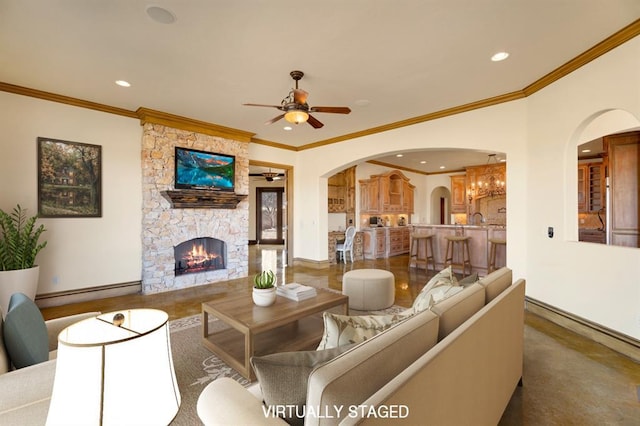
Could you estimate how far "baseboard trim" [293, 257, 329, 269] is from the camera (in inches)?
268

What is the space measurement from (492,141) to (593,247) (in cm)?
192

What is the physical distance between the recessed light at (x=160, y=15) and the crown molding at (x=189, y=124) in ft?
8.12

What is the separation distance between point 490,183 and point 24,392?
10.3 meters

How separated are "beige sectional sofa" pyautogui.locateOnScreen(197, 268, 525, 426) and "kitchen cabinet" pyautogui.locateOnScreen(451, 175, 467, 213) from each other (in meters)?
8.95

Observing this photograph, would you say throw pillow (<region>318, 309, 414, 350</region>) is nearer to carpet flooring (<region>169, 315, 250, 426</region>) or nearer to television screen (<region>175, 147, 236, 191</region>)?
carpet flooring (<region>169, 315, 250, 426</region>)

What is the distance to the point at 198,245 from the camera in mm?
5449

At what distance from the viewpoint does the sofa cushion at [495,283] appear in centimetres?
195

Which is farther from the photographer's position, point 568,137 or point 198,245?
point 198,245

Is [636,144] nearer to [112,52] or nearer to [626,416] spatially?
[626,416]

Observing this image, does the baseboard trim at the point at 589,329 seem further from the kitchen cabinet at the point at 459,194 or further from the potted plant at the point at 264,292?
the kitchen cabinet at the point at 459,194

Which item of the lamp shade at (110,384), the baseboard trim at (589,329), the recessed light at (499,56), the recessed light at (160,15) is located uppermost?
the recessed light at (160,15)

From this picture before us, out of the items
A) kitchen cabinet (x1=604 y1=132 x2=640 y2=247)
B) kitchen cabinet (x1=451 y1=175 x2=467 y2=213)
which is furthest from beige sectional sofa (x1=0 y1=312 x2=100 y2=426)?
kitchen cabinet (x1=451 y1=175 x2=467 y2=213)

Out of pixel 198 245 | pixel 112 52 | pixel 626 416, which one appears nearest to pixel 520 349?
pixel 626 416

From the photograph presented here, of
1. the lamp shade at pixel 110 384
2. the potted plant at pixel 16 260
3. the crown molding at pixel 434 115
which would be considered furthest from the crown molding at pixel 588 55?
the potted plant at pixel 16 260
